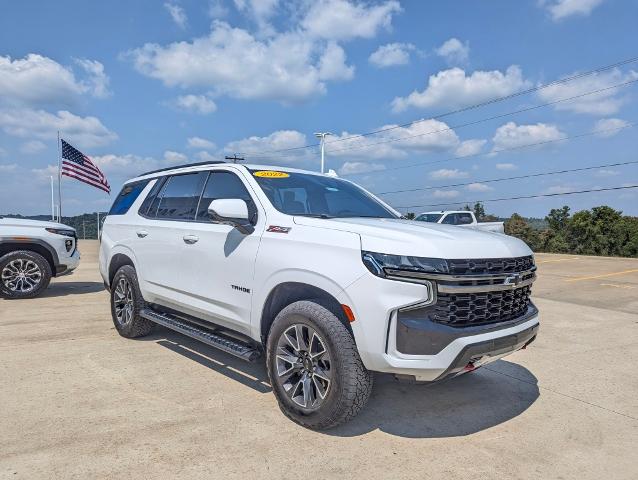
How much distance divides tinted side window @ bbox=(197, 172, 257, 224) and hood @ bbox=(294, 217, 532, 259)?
777 mm

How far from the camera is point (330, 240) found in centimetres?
311

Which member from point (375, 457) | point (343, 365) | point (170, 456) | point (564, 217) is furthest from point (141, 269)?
point (564, 217)

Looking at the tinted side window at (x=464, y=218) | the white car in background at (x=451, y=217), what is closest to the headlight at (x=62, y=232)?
the white car in background at (x=451, y=217)

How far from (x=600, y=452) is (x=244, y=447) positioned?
2321 millimetres

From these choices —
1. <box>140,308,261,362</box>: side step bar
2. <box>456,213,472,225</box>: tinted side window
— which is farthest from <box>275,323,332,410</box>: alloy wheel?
<box>456,213,472,225</box>: tinted side window

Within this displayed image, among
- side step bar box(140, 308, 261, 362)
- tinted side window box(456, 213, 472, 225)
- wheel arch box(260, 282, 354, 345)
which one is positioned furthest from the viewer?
tinted side window box(456, 213, 472, 225)

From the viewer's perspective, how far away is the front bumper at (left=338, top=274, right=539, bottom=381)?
2.76m

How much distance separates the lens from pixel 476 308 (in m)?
2.96

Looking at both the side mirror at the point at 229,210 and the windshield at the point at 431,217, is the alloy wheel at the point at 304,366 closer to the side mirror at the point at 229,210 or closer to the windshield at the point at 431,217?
the side mirror at the point at 229,210

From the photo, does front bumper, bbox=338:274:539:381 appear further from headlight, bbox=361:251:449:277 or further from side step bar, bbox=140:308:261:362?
side step bar, bbox=140:308:261:362

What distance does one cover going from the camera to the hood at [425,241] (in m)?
2.84

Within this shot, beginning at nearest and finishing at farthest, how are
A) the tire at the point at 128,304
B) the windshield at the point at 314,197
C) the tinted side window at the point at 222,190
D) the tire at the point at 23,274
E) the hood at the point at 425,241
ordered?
the hood at the point at 425,241 → the windshield at the point at 314,197 → the tinted side window at the point at 222,190 → the tire at the point at 128,304 → the tire at the point at 23,274

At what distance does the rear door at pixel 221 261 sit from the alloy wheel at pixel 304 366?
0.51 meters

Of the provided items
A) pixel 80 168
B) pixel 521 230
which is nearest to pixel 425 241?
pixel 80 168
